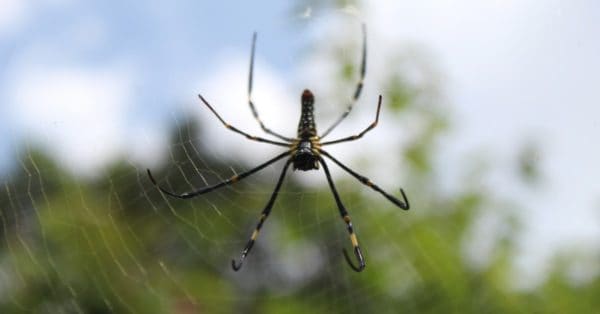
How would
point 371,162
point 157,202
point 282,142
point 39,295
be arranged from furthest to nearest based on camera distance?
point 157,202
point 39,295
point 371,162
point 282,142

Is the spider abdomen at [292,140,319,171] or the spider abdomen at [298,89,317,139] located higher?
the spider abdomen at [298,89,317,139]

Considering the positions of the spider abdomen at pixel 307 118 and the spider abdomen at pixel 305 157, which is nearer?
the spider abdomen at pixel 307 118

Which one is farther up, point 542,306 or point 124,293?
point 542,306

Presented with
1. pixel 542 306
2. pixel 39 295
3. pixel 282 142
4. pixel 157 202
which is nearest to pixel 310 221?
pixel 542 306

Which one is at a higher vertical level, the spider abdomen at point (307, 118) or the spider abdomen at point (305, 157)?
the spider abdomen at point (307, 118)

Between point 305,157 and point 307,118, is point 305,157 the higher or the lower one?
the lower one

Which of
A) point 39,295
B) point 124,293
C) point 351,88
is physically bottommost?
point 39,295

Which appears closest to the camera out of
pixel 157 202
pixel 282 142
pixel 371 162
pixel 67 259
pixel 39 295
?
pixel 282 142

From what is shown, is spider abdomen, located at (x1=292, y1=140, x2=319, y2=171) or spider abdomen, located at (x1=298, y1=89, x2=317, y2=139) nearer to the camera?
spider abdomen, located at (x1=298, y1=89, x2=317, y2=139)

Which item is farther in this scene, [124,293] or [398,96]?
[124,293]

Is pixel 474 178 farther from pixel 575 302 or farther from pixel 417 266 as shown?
pixel 575 302

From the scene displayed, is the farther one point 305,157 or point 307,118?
point 305,157
